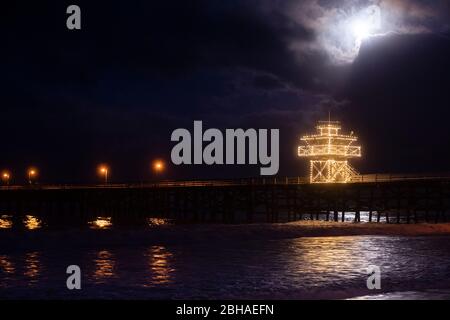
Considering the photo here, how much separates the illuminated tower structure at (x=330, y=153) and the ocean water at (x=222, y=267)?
24976 mm

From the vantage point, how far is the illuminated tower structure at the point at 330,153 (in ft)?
179

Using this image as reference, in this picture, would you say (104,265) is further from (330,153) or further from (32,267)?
(330,153)

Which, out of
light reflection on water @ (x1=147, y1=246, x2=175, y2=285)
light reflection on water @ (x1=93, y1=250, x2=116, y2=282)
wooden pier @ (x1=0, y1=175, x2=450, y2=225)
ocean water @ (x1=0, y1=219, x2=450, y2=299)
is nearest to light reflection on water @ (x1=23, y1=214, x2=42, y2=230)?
wooden pier @ (x1=0, y1=175, x2=450, y2=225)

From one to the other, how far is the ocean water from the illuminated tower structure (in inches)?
983

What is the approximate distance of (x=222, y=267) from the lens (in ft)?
61.5

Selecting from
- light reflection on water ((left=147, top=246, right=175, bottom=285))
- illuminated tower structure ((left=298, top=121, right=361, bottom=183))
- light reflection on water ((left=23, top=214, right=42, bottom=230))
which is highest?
illuminated tower structure ((left=298, top=121, right=361, bottom=183))

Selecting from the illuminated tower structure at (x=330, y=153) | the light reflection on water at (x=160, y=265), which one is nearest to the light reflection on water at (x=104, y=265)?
the light reflection on water at (x=160, y=265)

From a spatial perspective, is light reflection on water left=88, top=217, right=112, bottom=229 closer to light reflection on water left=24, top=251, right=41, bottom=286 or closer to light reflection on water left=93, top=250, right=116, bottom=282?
light reflection on water left=93, top=250, right=116, bottom=282

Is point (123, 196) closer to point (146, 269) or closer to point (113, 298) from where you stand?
point (146, 269)

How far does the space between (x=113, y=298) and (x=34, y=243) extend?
1488 cm

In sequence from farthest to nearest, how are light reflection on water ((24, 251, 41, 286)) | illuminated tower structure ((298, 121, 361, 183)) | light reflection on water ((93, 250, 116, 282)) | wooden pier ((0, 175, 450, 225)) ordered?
illuminated tower structure ((298, 121, 361, 183)) → wooden pier ((0, 175, 450, 225)) → light reflection on water ((93, 250, 116, 282)) → light reflection on water ((24, 251, 41, 286))

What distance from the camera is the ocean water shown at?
559 inches

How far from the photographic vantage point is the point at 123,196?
55.5 metres
